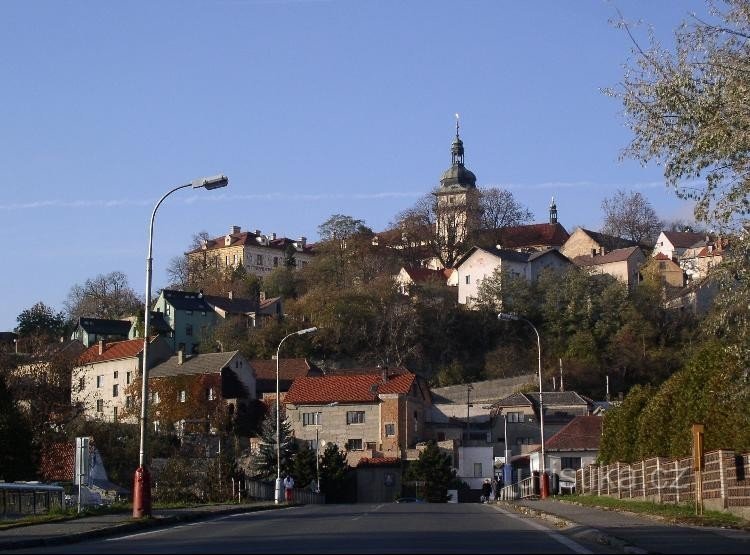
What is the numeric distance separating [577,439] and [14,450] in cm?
3780

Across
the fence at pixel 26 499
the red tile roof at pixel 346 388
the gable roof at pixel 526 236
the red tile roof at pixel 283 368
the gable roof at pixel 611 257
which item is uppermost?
the gable roof at pixel 526 236

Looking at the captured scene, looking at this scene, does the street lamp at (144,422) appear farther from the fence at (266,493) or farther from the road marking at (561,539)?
the fence at (266,493)

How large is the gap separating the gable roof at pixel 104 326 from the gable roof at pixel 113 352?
15.7m

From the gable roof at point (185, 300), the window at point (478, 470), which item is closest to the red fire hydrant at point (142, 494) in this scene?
the window at point (478, 470)

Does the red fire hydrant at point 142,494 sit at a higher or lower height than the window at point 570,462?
higher

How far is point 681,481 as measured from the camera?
28906 mm

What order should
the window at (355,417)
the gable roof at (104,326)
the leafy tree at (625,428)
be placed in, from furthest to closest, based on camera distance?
the gable roof at (104,326) → the window at (355,417) → the leafy tree at (625,428)

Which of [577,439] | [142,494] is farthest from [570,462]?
[142,494]

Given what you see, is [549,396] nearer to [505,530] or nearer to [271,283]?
[271,283]

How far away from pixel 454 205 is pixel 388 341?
95.0ft

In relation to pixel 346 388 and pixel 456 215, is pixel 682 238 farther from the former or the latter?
pixel 346 388

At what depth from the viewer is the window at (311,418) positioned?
91625 mm

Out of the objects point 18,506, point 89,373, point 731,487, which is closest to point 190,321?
point 89,373

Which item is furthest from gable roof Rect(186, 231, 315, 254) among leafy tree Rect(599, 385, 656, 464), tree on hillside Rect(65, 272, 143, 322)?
leafy tree Rect(599, 385, 656, 464)
